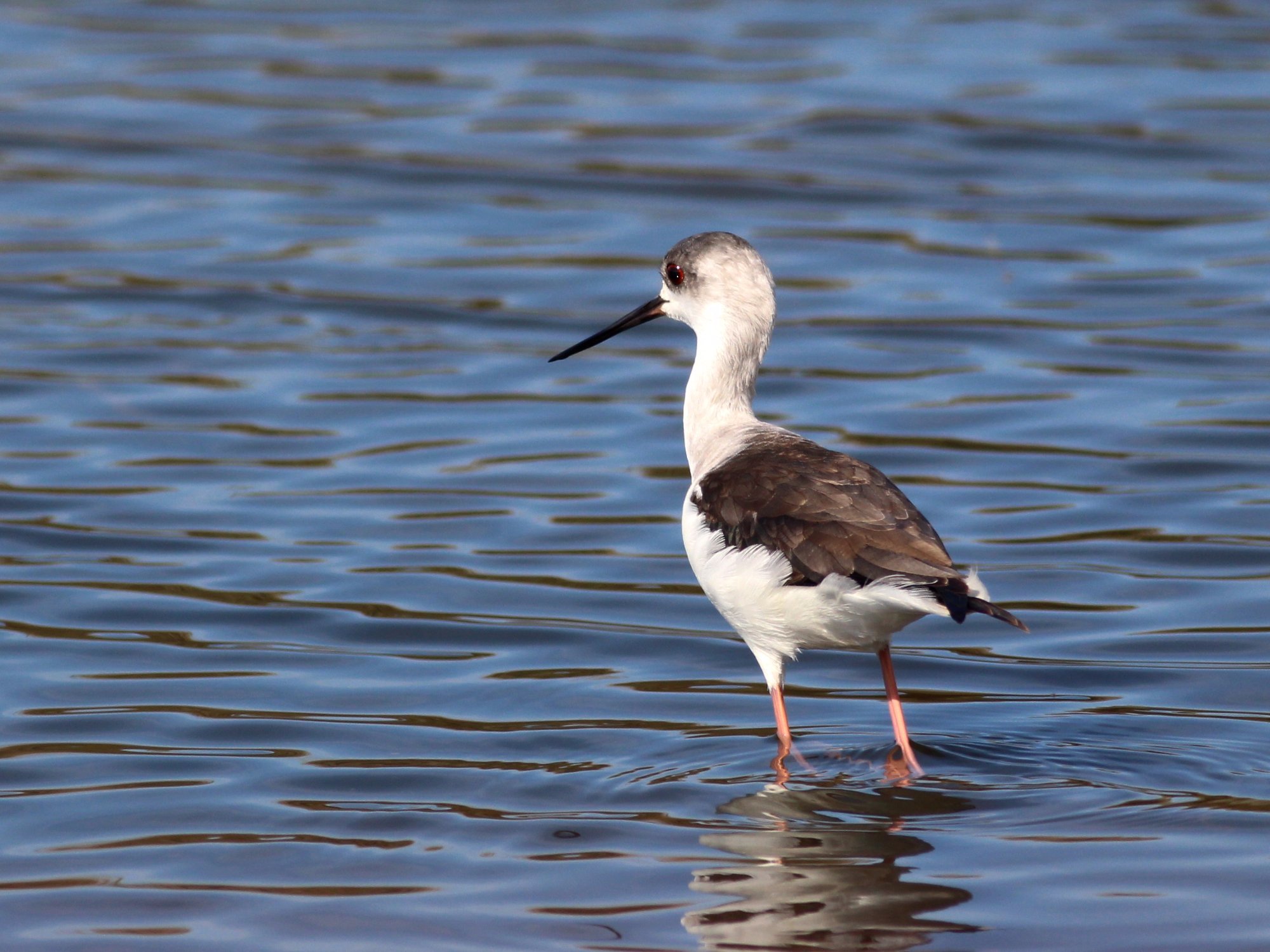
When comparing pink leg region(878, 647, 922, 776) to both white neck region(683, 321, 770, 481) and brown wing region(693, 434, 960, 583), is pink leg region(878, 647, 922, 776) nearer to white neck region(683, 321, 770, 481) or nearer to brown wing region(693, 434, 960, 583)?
brown wing region(693, 434, 960, 583)

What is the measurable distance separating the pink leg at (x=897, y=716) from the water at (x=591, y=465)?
108 millimetres

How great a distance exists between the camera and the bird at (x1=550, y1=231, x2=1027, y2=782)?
19.0ft

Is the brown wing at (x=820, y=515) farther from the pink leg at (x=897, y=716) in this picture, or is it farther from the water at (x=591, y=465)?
the water at (x=591, y=465)

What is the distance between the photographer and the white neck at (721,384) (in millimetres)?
7266

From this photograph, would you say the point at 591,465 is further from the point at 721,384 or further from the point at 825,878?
the point at 825,878

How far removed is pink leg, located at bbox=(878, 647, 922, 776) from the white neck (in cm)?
121

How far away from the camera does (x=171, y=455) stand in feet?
32.5

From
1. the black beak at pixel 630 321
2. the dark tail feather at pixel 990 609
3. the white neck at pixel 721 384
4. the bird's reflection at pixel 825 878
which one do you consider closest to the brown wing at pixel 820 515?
the dark tail feather at pixel 990 609

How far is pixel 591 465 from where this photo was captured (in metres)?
9.80

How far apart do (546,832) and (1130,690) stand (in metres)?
2.36

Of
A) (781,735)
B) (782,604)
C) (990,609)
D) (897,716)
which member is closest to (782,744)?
(781,735)

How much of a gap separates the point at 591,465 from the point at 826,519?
379cm

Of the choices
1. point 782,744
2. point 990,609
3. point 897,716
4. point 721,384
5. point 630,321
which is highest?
point 630,321

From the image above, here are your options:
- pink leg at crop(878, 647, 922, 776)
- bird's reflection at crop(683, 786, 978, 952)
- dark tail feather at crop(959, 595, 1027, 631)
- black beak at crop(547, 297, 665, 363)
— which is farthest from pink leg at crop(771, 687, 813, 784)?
black beak at crop(547, 297, 665, 363)
